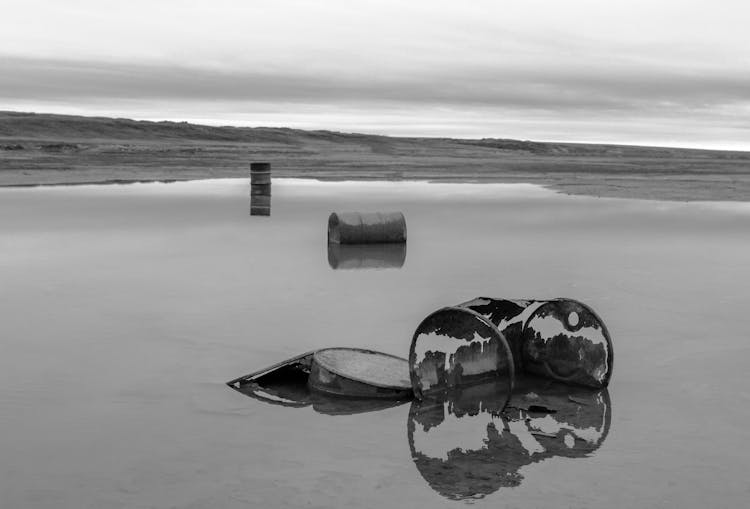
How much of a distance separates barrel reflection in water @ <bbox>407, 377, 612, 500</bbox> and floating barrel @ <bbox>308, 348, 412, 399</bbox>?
24 cm

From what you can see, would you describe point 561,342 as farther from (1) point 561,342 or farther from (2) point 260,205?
(2) point 260,205

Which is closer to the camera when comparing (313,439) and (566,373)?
(313,439)

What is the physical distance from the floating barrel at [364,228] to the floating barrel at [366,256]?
10 cm

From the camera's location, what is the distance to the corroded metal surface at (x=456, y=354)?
6445 mm

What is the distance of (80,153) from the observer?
170 ft

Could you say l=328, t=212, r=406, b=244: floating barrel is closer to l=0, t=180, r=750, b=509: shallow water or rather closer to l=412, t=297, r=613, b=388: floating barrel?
l=0, t=180, r=750, b=509: shallow water

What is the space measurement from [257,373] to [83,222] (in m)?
12.0

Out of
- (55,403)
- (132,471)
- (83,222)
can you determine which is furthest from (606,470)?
(83,222)

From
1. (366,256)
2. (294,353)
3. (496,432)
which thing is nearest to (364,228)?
(366,256)

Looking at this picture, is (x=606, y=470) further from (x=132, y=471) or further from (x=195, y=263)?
(x=195, y=263)

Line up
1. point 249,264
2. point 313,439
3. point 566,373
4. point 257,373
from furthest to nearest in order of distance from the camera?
point 249,264 < point 566,373 < point 257,373 < point 313,439

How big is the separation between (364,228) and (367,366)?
7.69m

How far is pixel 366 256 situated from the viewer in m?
13.5

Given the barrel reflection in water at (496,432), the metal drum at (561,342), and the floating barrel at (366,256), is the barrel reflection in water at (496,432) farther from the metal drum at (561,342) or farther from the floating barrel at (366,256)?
the floating barrel at (366,256)
